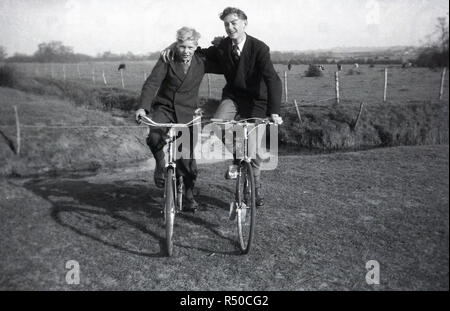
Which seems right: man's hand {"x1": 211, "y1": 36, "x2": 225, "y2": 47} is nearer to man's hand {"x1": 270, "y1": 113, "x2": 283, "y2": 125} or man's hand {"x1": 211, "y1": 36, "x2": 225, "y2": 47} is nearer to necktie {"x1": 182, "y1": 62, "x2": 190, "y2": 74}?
necktie {"x1": 182, "y1": 62, "x2": 190, "y2": 74}

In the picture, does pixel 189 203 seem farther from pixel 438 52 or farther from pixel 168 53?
pixel 438 52

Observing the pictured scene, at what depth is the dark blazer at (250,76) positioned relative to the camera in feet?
18.1

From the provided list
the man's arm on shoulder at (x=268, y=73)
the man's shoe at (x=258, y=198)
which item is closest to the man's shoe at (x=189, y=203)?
the man's shoe at (x=258, y=198)

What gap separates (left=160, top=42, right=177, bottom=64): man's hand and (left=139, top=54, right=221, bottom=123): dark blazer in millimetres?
51

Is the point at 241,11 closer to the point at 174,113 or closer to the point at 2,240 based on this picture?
the point at 174,113

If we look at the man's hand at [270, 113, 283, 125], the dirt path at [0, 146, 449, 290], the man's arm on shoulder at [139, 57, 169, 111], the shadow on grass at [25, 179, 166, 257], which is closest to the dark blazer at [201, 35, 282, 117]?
the man's hand at [270, 113, 283, 125]

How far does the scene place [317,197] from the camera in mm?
6719

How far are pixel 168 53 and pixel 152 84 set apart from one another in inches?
18.6

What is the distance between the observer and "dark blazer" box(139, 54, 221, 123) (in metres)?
5.56

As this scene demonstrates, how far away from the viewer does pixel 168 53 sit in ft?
18.1

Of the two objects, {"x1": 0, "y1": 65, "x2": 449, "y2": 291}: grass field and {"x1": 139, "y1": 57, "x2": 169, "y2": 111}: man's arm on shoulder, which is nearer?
{"x1": 0, "y1": 65, "x2": 449, "y2": 291}: grass field

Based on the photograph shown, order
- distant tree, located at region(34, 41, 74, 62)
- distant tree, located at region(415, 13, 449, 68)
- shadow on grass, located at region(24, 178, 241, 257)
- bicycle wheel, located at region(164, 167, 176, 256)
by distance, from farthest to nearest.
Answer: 1. distant tree, located at region(34, 41, 74, 62)
2. shadow on grass, located at region(24, 178, 241, 257)
3. bicycle wheel, located at region(164, 167, 176, 256)
4. distant tree, located at region(415, 13, 449, 68)

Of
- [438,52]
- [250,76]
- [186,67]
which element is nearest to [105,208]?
[186,67]
